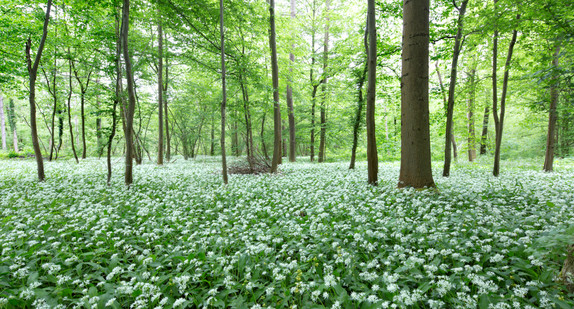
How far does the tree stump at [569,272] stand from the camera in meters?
2.06

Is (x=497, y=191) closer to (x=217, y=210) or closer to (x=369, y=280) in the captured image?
(x=369, y=280)

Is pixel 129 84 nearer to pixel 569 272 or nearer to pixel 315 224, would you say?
pixel 315 224

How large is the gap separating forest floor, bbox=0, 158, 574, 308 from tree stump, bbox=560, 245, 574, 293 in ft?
0.23

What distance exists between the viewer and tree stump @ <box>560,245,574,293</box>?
2.06 metres

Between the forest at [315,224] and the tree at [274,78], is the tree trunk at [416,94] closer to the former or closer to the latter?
the forest at [315,224]

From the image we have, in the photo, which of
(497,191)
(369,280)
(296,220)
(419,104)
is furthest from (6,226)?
(497,191)

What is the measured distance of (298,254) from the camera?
130 inches

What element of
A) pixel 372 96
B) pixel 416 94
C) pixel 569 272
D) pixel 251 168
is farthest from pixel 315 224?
pixel 251 168

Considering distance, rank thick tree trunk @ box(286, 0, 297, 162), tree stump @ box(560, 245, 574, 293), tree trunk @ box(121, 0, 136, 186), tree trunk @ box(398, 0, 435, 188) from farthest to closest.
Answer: thick tree trunk @ box(286, 0, 297, 162) → tree trunk @ box(121, 0, 136, 186) → tree trunk @ box(398, 0, 435, 188) → tree stump @ box(560, 245, 574, 293)

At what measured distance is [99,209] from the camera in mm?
5145

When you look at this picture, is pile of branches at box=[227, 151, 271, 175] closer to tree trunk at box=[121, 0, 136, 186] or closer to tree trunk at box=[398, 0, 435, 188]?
tree trunk at box=[121, 0, 136, 186]

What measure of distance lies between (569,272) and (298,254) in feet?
8.83

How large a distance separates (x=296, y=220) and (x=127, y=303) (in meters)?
2.72

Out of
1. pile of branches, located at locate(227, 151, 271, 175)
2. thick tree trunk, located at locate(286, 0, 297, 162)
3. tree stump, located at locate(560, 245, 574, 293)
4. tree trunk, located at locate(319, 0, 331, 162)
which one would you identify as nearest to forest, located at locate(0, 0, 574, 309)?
tree stump, located at locate(560, 245, 574, 293)
